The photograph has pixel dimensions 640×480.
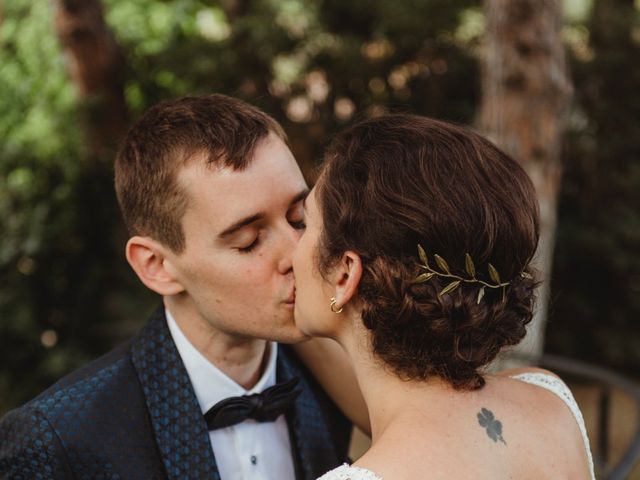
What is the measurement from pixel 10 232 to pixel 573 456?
5.15 m

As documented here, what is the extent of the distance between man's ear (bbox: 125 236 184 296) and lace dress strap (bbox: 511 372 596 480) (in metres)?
0.97

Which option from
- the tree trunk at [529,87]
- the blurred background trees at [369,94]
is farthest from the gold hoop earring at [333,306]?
the blurred background trees at [369,94]

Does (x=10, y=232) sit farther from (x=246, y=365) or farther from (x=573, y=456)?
(x=573, y=456)

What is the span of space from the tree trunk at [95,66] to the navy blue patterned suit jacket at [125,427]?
4.84 m

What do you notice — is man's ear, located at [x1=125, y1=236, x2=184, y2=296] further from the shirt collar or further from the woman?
the woman

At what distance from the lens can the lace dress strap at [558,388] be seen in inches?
77.6

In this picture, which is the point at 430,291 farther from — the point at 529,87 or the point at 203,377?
the point at 529,87

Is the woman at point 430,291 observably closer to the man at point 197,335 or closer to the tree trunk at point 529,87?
the man at point 197,335

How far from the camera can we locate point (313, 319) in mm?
1875

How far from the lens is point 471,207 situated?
1.63 m

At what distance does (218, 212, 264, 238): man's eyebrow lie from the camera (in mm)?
2023

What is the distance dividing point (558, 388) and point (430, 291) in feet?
1.98

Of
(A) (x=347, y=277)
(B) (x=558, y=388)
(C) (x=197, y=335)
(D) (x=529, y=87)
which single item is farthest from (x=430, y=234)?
(D) (x=529, y=87)

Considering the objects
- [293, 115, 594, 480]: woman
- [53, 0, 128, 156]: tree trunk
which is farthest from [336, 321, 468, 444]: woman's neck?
[53, 0, 128, 156]: tree trunk
